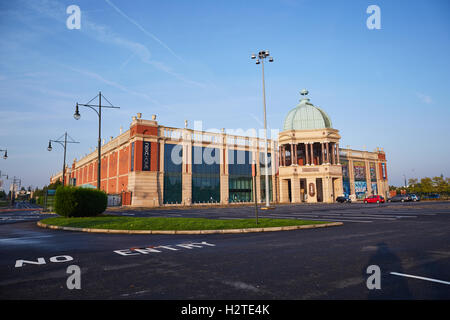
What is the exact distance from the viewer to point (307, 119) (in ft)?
193

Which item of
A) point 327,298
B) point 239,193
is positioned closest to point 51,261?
A: point 327,298

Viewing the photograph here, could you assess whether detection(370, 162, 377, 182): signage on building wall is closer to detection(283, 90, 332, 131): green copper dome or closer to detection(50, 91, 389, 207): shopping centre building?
detection(50, 91, 389, 207): shopping centre building

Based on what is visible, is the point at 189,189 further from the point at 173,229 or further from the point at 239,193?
the point at 173,229

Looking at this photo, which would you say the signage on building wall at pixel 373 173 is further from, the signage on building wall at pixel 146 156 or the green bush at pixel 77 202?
the green bush at pixel 77 202

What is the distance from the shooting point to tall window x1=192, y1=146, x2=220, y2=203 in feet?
161

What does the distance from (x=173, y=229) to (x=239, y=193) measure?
42.7 meters

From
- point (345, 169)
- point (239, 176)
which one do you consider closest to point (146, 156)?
point (239, 176)

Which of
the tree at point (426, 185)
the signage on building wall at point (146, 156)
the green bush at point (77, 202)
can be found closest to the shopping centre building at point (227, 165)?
the signage on building wall at point (146, 156)

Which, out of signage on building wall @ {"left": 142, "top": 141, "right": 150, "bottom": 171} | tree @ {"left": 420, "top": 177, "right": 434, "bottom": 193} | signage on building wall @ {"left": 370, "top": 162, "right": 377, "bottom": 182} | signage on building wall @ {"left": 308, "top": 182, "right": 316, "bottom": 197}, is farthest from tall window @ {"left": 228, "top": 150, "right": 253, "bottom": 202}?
tree @ {"left": 420, "top": 177, "right": 434, "bottom": 193}

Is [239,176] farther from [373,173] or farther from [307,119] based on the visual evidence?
[373,173]

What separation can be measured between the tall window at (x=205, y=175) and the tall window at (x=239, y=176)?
295 centimetres

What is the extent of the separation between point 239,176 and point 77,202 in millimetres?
38088

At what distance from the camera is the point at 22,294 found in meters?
4.20
